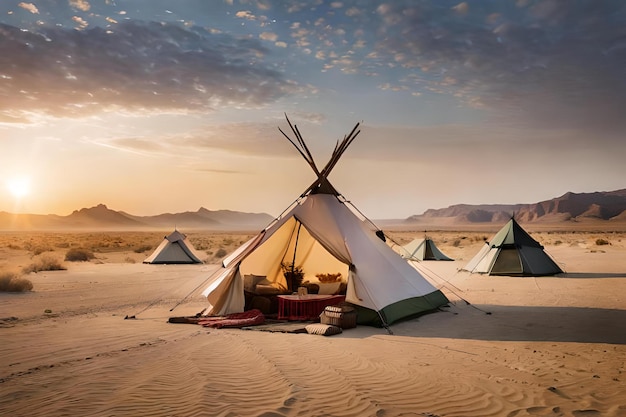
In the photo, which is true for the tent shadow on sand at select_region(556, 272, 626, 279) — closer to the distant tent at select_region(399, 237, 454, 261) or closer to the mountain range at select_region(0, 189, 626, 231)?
the distant tent at select_region(399, 237, 454, 261)

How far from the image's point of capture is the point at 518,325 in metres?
9.37

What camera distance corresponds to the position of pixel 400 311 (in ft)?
31.4

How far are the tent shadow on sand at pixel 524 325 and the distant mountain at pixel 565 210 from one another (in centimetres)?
10082

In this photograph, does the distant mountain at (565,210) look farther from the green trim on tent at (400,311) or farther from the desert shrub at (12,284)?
the desert shrub at (12,284)

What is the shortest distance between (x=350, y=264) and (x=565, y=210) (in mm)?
142637

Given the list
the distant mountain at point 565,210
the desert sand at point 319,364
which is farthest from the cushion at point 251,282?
the distant mountain at point 565,210

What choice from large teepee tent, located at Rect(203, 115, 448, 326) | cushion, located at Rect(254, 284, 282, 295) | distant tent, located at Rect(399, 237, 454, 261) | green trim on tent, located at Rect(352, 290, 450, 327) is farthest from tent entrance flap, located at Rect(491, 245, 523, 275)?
cushion, located at Rect(254, 284, 282, 295)

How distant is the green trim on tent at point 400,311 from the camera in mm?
9281

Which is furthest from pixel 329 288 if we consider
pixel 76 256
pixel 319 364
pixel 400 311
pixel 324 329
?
pixel 76 256

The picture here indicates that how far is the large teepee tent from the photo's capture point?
9.55 meters

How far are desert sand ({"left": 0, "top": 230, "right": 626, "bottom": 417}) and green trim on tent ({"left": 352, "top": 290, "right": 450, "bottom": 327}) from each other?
0.23 metres

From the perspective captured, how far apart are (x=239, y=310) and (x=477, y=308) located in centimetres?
550

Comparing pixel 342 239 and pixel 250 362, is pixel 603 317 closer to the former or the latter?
pixel 342 239

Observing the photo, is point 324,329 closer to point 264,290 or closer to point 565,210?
point 264,290
